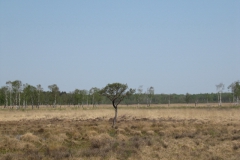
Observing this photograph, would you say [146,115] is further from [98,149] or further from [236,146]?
[98,149]

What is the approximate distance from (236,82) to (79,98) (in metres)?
55.6

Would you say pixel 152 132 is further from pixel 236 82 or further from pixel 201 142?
pixel 236 82

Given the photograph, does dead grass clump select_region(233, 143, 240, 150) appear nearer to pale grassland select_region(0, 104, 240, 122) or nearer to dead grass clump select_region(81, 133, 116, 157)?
dead grass clump select_region(81, 133, 116, 157)

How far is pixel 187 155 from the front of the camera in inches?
524

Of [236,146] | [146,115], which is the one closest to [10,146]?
[236,146]

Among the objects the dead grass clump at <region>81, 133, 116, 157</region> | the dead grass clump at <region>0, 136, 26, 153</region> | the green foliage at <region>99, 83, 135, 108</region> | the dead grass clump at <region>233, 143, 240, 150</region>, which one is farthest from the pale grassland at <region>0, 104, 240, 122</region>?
the dead grass clump at <region>0, 136, 26, 153</region>

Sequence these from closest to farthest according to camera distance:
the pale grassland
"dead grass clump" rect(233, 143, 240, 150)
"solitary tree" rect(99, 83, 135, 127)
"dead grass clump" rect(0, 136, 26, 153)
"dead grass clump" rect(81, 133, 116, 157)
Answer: "dead grass clump" rect(81, 133, 116, 157) < "dead grass clump" rect(233, 143, 240, 150) < "dead grass clump" rect(0, 136, 26, 153) < "solitary tree" rect(99, 83, 135, 127) < the pale grassland

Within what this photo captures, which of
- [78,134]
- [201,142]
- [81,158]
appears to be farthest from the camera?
[78,134]

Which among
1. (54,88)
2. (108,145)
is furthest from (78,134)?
(54,88)

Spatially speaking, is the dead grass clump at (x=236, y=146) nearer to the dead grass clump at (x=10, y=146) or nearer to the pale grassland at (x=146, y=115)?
the dead grass clump at (x=10, y=146)

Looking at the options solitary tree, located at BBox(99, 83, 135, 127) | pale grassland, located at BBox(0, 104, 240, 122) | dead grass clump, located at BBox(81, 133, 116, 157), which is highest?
solitary tree, located at BBox(99, 83, 135, 127)

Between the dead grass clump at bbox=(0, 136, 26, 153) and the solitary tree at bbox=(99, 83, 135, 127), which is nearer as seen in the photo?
the dead grass clump at bbox=(0, 136, 26, 153)

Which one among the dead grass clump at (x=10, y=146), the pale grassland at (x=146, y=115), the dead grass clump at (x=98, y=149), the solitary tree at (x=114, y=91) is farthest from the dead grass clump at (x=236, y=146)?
the pale grassland at (x=146, y=115)

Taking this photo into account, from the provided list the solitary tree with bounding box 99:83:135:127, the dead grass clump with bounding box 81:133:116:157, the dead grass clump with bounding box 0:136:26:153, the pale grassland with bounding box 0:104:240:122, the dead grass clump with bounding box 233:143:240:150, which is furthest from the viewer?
the pale grassland with bounding box 0:104:240:122
